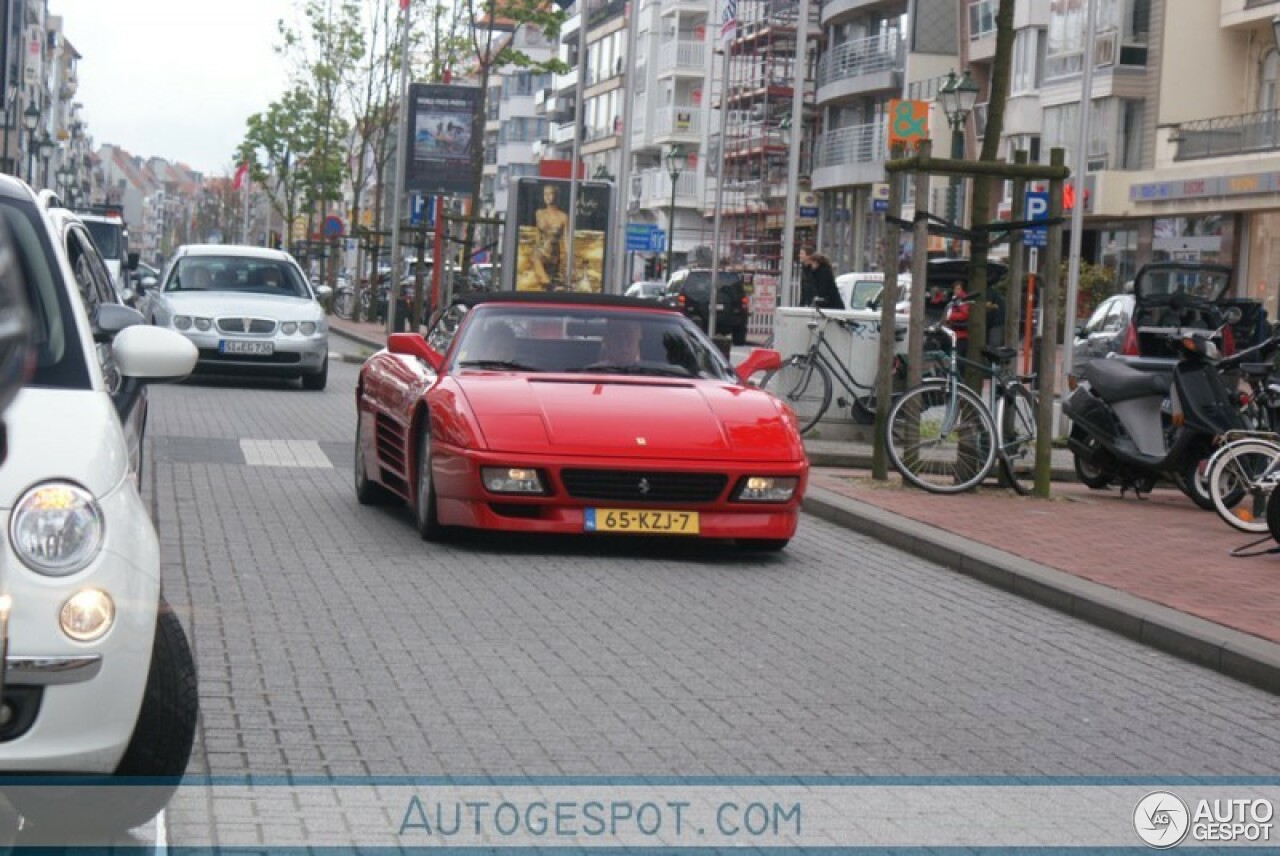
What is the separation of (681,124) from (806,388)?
8438 cm

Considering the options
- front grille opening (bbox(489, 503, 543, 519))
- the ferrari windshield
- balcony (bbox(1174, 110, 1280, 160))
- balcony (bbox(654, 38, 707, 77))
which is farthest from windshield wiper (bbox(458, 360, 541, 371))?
balcony (bbox(654, 38, 707, 77))

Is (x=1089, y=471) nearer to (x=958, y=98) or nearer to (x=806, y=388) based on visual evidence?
(x=806, y=388)

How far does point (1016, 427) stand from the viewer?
630 inches

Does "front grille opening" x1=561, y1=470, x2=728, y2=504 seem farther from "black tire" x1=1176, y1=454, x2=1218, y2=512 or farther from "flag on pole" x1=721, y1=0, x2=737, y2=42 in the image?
"flag on pole" x1=721, y1=0, x2=737, y2=42

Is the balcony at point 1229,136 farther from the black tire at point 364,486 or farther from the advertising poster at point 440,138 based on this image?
the black tire at point 364,486

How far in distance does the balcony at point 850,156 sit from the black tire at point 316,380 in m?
45.1

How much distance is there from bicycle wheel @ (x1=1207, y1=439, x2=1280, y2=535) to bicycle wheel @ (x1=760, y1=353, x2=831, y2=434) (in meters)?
6.67

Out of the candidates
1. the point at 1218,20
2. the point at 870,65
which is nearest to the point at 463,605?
the point at 1218,20

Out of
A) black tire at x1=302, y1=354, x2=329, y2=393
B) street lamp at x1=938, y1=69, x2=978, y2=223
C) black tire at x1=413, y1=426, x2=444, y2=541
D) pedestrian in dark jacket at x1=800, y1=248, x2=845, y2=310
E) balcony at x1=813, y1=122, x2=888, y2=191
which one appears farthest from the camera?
balcony at x1=813, y1=122, x2=888, y2=191

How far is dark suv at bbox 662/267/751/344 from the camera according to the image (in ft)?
184

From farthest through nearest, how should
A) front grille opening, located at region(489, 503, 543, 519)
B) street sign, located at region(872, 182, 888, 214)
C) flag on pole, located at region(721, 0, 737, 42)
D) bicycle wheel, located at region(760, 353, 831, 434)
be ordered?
street sign, located at region(872, 182, 888, 214) → flag on pole, located at region(721, 0, 737, 42) → bicycle wheel, located at region(760, 353, 831, 434) → front grille opening, located at region(489, 503, 543, 519)

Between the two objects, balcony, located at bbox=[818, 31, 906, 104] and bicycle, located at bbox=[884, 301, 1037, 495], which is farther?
balcony, located at bbox=[818, 31, 906, 104]

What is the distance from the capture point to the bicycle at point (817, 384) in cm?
2048

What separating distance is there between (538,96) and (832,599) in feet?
431
